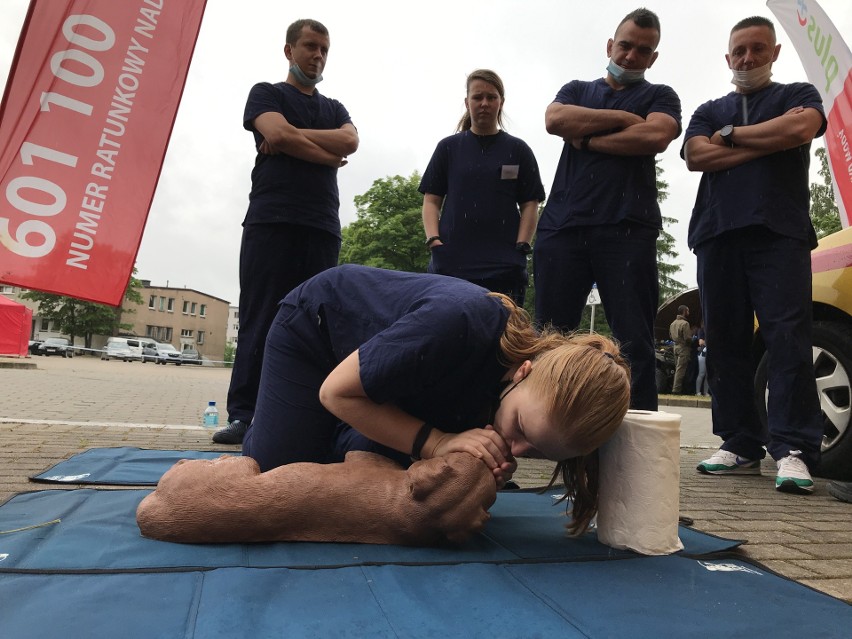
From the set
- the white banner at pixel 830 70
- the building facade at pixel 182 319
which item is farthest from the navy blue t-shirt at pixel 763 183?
the building facade at pixel 182 319

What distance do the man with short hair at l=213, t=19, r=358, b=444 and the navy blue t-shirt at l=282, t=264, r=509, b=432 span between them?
173cm

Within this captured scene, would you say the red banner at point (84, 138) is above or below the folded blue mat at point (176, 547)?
above

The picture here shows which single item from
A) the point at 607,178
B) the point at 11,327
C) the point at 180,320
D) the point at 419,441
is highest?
the point at 180,320

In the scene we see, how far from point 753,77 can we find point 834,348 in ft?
5.44

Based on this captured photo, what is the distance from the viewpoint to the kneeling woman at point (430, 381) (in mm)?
1908

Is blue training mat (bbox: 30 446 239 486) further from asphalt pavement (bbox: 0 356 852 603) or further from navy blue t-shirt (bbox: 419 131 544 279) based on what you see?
navy blue t-shirt (bbox: 419 131 544 279)

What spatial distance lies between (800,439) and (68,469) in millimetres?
3656

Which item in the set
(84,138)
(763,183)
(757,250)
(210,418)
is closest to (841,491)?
(757,250)

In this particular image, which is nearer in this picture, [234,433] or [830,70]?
[234,433]

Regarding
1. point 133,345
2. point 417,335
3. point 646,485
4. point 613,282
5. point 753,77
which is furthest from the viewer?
point 133,345

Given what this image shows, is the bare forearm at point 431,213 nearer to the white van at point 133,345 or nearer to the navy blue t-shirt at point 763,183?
the navy blue t-shirt at point 763,183

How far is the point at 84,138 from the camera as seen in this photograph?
4551mm

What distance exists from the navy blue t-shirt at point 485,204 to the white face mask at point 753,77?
1286mm

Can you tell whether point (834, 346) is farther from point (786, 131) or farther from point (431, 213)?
point (431, 213)
